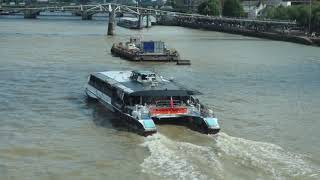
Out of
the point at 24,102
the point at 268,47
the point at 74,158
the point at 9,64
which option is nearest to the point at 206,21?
the point at 268,47

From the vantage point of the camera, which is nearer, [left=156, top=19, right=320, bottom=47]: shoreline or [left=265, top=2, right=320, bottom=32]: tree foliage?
[left=156, top=19, right=320, bottom=47]: shoreline

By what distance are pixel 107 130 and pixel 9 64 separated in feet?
52.0

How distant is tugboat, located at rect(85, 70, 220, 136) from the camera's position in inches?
603

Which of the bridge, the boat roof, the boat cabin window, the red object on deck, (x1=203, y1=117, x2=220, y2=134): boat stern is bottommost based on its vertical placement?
(x1=203, y1=117, x2=220, y2=134): boat stern

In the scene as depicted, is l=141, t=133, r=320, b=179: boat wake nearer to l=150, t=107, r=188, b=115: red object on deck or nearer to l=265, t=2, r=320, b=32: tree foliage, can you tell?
l=150, t=107, r=188, b=115: red object on deck

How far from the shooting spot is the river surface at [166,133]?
40.2 ft

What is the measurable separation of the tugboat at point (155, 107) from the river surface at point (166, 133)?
304 millimetres

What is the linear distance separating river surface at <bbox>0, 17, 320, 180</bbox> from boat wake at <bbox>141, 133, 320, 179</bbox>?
0.06ft

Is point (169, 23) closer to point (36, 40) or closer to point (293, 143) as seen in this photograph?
point (36, 40)

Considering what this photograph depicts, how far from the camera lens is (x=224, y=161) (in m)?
12.6

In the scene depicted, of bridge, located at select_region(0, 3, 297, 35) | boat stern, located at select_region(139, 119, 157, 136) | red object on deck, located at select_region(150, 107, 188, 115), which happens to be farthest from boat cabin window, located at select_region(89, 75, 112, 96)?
bridge, located at select_region(0, 3, 297, 35)

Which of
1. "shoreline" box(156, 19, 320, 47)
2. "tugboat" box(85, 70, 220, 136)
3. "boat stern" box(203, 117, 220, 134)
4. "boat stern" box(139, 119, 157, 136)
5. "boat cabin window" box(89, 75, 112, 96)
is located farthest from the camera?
"shoreline" box(156, 19, 320, 47)

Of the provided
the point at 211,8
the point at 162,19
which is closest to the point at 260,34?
the point at 211,8

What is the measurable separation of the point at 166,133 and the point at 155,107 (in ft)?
2.90
